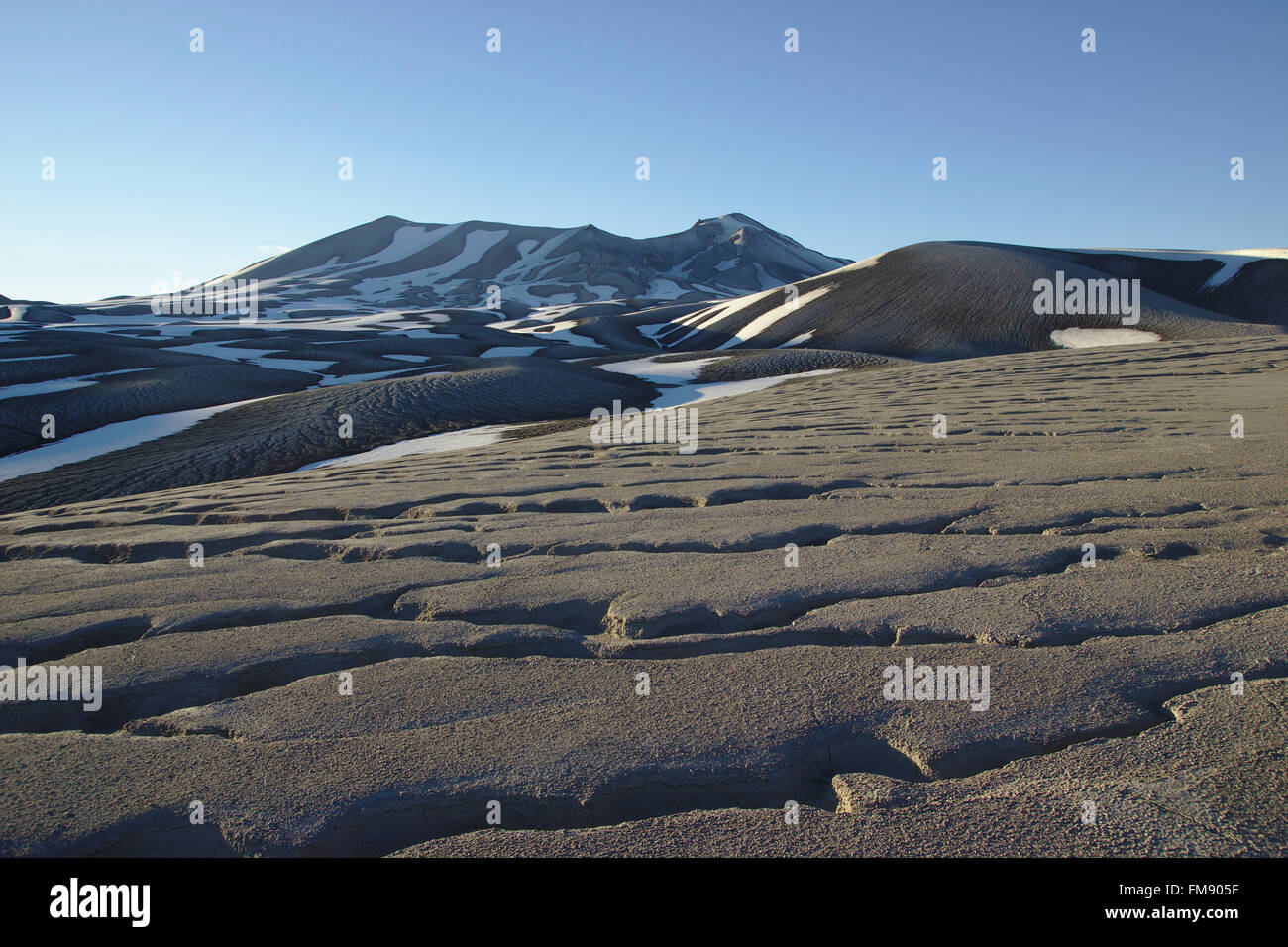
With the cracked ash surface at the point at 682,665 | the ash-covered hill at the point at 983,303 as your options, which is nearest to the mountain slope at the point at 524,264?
the ash-covered hill at the point at 983,303

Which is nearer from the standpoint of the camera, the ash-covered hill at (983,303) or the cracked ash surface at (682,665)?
the cracked ash surface at (682,665)

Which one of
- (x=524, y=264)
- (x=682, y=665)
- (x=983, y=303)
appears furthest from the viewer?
(x=524, y=264)

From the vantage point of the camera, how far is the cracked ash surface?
2.02 metres

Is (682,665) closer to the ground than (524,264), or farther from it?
closer to the ground

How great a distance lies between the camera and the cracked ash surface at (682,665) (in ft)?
6.64

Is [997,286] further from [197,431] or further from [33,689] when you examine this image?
[33,689]

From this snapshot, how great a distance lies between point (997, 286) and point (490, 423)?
77.2 feet

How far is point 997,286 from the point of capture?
2919cm

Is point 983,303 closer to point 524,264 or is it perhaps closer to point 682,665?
point 682,665

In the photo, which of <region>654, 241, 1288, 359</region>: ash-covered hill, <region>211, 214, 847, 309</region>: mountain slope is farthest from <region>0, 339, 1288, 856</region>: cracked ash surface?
<region>211, 214, 847, 309</region>: mountain slope

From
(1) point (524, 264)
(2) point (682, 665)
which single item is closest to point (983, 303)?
(2) point (682, 665)

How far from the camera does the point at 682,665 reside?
9.25 feet

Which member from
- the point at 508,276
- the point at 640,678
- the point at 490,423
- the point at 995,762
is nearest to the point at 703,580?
the point at 640,678

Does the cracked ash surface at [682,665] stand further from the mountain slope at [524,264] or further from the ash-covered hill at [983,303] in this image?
the mountain slope at [524,264]
